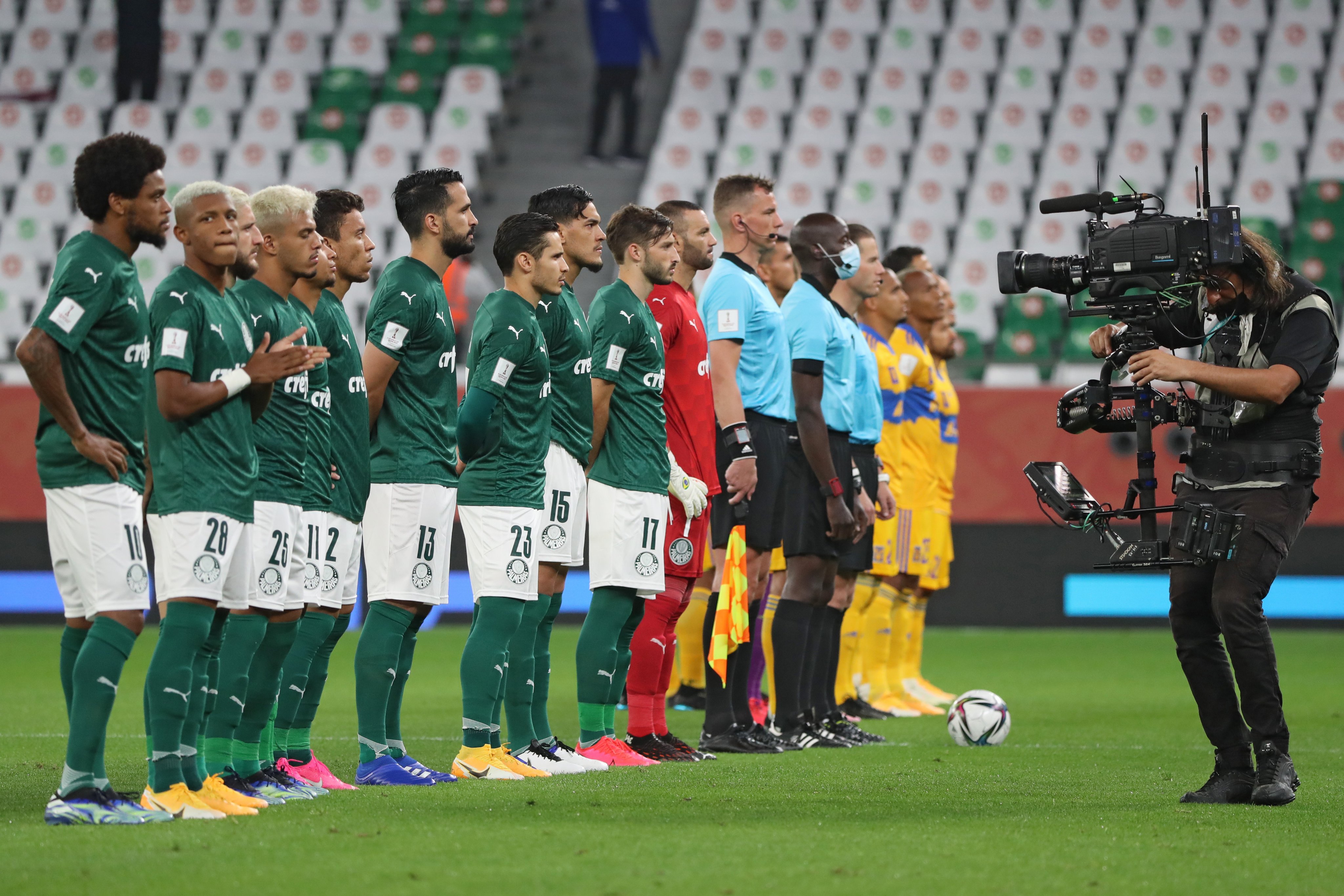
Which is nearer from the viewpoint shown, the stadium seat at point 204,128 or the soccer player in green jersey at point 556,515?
the soccer player in green jersey at point 556,515

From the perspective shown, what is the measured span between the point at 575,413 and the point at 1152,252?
241 centimetres

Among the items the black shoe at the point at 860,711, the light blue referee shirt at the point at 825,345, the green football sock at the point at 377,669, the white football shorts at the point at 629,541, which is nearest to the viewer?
the green football sock at the point at 377,669

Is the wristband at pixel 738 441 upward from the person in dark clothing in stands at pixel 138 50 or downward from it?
downward

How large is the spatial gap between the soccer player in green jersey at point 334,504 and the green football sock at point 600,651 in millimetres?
1067

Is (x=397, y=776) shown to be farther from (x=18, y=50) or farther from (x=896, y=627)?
(x=18, y=50)

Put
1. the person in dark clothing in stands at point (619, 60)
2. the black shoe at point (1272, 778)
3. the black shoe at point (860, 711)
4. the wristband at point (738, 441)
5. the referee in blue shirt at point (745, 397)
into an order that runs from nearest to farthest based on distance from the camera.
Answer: the black shoe at point (1272, 778), the wristband at point (738, 441), the referee in blue shirt at point (745, 397), the black shoe at point (860, 711), the person in dark clothing in stands at point (619, 60)

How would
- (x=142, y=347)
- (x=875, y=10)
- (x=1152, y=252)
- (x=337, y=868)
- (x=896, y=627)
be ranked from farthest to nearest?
(x=875, y=10)
(x=896, y=627)
(x=1152, y=252)
(x=142, y=347)
(x=337, y=868)

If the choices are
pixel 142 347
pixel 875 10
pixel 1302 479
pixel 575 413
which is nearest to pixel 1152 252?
pixel 1302 479

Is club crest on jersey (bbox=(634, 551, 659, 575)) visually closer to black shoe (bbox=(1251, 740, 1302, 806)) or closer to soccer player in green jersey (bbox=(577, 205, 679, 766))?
soccer player in green jersey (bbox=(577, 205, 679, 766))

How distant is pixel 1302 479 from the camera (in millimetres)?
6293

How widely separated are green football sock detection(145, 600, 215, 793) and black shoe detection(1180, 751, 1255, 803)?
355 centimetres

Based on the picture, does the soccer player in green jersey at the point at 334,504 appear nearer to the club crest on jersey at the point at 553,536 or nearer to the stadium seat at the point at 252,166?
the club crest on jersey at the point at 553,536

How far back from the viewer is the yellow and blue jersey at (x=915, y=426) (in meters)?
10.5

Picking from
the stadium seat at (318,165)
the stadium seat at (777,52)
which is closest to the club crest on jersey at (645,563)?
the stadium seat at (318,165)
